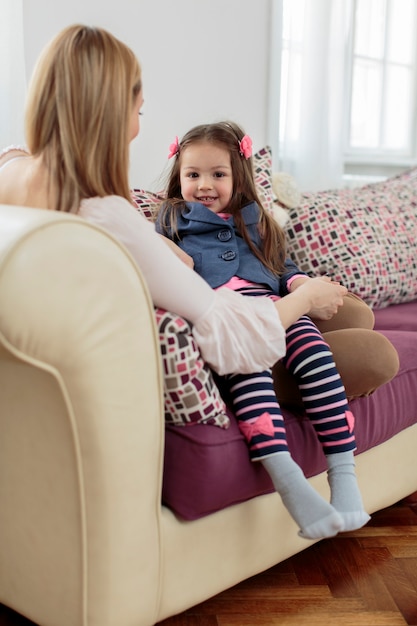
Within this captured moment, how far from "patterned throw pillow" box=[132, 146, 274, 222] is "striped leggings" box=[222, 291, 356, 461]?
531 millimetres

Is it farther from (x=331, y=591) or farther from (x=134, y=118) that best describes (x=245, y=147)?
(x=331, y=591)

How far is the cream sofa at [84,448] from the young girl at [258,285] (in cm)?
15

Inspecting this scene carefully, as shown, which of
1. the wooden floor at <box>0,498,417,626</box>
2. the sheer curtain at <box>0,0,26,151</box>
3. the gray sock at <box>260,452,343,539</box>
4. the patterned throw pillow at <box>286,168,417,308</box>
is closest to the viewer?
the gray sock at <box>260,452,343,539</box>

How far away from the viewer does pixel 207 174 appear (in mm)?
1824

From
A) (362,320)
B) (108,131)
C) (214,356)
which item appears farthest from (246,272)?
(108,131)

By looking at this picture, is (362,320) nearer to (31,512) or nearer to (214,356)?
(214,356)

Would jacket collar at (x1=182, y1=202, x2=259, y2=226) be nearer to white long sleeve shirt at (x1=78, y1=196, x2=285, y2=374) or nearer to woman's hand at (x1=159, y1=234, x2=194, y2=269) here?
woman's hand at (x1=159, y1=234, x2=194, y2=269)

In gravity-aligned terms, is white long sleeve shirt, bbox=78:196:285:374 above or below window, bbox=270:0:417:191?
below

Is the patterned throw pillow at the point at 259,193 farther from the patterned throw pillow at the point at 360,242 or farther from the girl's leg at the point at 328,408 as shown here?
the girl's leg at the point at 328,408

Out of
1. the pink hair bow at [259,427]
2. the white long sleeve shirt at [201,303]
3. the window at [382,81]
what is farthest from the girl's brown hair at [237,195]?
the window at [382,81]

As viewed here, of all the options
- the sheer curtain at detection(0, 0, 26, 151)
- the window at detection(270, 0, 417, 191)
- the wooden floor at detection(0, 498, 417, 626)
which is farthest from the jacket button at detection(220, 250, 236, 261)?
the window at detection(270, 0, 417, 191)

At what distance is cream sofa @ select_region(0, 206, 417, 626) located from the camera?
3.57 feet

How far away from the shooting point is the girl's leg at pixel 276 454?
136cm

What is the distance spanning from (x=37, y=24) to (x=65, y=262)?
4.75 ft
